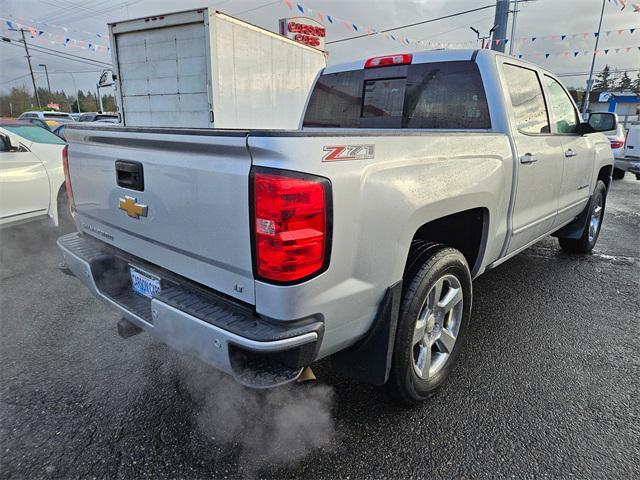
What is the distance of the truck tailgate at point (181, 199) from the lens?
1.72m

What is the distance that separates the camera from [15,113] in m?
54.7

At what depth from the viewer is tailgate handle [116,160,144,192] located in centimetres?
213

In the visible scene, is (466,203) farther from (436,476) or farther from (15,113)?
(15,113)

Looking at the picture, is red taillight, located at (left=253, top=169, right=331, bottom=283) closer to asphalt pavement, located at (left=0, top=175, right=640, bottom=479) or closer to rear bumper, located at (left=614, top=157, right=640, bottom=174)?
asphalt pavement, located at (left=0, top=175, right=640, bottom=479)

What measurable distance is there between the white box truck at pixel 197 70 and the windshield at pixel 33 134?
7.90 ft

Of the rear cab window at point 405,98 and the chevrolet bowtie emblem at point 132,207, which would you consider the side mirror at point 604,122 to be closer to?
the rear cab window at point 405,98

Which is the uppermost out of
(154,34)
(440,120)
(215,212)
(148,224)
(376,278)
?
(154,34)

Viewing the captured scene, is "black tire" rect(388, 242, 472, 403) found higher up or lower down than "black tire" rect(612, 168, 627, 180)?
higher up

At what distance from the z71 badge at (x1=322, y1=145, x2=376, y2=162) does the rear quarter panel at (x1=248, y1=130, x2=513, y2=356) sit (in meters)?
0.02

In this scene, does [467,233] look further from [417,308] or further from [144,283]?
[144,283]

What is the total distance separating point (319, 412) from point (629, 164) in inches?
492

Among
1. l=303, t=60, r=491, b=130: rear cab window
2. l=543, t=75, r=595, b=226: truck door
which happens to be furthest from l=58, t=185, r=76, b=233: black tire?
l=543, t=75, r=595, b=226: truck door

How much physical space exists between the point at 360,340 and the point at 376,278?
13.8 inches

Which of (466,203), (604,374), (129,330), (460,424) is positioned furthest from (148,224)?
(604,374)
